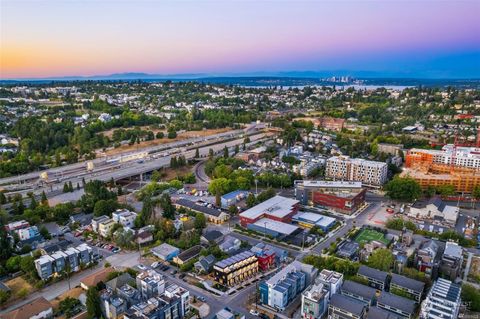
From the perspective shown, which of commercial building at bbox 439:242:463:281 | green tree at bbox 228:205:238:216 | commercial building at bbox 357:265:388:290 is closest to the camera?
commercial building at bbox 357:265:388:290

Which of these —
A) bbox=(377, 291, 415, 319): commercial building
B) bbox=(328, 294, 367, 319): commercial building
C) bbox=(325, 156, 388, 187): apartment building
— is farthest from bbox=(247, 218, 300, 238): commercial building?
bbox=(325, 156, 388, 187): apartment building

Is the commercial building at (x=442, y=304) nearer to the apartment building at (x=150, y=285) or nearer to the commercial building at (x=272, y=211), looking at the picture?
the commercial building at (x=272, y=211)

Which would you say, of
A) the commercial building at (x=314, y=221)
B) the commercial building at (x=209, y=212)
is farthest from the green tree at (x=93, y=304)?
the commercial building at (x=314, y=221)

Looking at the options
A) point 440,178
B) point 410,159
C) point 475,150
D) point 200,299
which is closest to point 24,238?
point 200,299

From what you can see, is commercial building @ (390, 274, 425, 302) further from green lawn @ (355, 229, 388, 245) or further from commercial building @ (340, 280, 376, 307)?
green lawn @ (355, 229, 388, 245)

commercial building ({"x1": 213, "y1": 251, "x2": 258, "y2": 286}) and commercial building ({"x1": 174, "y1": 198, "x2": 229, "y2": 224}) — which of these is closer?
commercial building ({"x1": 213, "y1": 251, "x2": 258, "y2": 286})

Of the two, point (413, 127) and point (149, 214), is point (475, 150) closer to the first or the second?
point (413, 127)

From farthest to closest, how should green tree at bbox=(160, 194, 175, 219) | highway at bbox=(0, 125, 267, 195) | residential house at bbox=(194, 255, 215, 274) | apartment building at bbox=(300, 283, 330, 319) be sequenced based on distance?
highway at bbox=(0, 125, 267, 195), green tree at bbox=(160, 194, 175, 219), residential house at bbox=(194, 255, 215, 274), apartment building at bbox=(300, 283, 330, 319)
